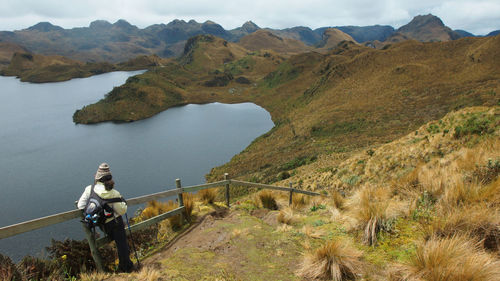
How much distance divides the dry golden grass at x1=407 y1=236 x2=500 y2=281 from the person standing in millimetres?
4677

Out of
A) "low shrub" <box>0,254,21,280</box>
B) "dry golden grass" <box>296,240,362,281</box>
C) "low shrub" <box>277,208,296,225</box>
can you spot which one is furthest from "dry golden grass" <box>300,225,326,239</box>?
"low shrub" <box>0,254,21,280</box>

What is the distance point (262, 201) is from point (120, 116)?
109081 mm

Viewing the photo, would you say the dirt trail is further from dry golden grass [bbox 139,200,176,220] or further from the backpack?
dry golden grass [bbox 139,200,176,220]

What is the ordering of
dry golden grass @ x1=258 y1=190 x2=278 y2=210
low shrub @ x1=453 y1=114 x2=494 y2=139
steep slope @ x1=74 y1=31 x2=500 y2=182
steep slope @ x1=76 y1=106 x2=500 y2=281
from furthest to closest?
steep slope @ x1=74 y1=31 x2=500 y2=182 < low shrub @ x1=453 y1=114 x2=494 y2=139 < dry golden grass @ x1=258 y1=190 x2=278 y2=210 < steep slope @ x1=76 y1=106 x2=500 y2=281

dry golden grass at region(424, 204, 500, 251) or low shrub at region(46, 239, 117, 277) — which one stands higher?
dry golden grass at region(424, 204, 500, 251)

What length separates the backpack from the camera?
434 cm

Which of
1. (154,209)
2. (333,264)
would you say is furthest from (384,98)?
(333,264)

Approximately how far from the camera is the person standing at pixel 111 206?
176 inches

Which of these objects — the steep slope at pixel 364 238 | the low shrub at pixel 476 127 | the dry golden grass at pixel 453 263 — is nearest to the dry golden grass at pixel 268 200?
the steep slope at pixel 364 238

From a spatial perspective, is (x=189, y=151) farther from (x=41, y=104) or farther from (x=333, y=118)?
(x=41, y=104)

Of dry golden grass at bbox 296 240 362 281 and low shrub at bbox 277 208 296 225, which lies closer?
dry golden grass at bbox 296 240 362 281

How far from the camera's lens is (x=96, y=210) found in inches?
170

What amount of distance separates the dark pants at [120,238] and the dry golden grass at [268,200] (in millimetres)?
5756

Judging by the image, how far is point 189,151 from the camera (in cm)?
5994
